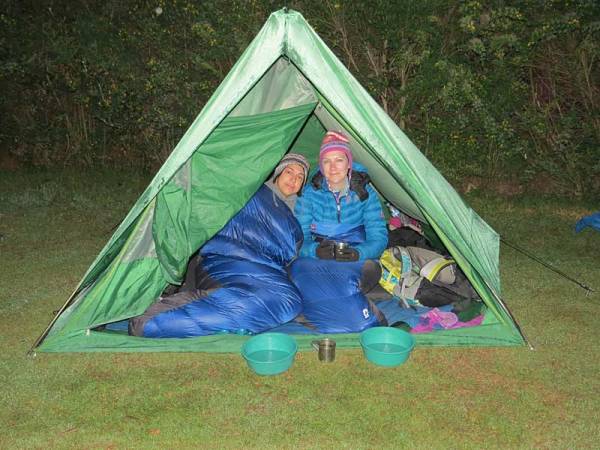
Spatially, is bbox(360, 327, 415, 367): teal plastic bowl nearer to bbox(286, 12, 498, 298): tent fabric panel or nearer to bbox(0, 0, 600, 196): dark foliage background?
bbox(286, 12, 498, 298): tent fabric panel

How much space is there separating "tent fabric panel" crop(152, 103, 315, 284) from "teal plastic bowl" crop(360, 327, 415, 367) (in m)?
1.09

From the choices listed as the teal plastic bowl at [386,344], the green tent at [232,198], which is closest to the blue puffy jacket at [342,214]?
the green tent at [232,198]

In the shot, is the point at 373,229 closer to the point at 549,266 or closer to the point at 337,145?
the point at 337,145

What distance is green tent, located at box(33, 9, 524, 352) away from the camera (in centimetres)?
297

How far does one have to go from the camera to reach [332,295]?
3.45 metres

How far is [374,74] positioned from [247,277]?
161 inches

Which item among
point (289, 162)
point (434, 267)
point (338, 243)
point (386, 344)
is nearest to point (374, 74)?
point (289, 162)

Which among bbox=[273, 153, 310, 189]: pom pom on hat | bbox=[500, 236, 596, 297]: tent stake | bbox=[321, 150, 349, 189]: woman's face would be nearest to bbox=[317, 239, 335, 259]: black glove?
bbox=[321, 150, 349, 189]: woman's face

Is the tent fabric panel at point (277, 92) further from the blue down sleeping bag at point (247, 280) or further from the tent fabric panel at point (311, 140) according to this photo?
the tent fabric panel at point (311, 140)

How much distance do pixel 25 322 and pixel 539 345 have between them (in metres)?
3.06

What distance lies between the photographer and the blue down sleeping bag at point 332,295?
3318 millimetres

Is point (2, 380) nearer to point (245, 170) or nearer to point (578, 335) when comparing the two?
point (245, 170)

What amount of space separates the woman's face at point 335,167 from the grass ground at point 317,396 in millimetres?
1179

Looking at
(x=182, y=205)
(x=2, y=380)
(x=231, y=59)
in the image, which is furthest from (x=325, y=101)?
(x=231, y=59)
